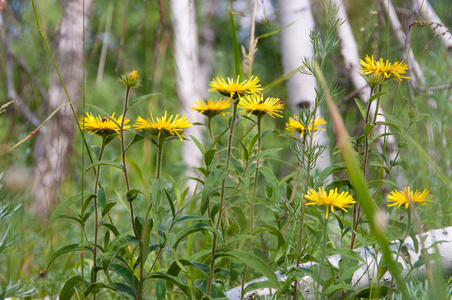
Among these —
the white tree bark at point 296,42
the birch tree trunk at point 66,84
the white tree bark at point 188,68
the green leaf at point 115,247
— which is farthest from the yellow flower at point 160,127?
the white tree bark at point 188,68

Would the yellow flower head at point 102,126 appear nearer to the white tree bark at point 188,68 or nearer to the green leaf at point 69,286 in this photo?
the green leaf at point 69,286

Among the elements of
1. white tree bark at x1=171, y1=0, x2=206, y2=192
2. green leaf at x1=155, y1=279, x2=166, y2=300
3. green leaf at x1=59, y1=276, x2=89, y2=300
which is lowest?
green leaf at x1=155, y1=279, x2=166, y2=300

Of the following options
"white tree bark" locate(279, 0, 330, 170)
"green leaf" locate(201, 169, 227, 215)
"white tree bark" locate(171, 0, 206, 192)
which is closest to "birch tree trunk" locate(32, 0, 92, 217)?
"white tree bark" locate(171, 0, 206, 192)

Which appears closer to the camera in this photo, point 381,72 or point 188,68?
point 381,72

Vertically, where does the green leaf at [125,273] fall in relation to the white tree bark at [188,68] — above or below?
below

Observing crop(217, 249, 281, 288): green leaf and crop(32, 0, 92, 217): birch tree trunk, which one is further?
crop(32, 0, 92, 217): birch tree trunk

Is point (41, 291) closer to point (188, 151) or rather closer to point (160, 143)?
point (160, 143)

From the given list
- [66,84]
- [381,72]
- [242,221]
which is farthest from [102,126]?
[66,84]

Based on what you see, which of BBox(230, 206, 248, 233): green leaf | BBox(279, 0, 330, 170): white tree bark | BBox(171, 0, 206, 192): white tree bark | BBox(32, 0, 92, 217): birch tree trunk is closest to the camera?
BBox(230, 206, 248, 233): green leaf

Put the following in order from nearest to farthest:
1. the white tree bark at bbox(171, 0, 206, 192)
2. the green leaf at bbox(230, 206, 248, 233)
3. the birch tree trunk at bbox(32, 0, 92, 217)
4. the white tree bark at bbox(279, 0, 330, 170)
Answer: the green leaf at bbox(230, 206, 248, 233) → the white tree bark at bbox(279, 0, 330, 170) → the birch tree trunk at bbox(32, 0, 92, 217) → the white tree bark at bbox(171, 0, 206, 192)

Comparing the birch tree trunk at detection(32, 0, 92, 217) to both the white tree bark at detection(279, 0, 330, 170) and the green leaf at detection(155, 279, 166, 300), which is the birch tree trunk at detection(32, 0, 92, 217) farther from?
the green leaf at detection(155, 279, 166, 300)

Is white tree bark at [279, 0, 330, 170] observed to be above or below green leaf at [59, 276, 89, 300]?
above

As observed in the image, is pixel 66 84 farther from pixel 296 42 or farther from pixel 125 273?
pixel 125 273

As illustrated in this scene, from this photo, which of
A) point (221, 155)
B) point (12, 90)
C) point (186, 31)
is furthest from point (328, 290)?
point (12, 90)
